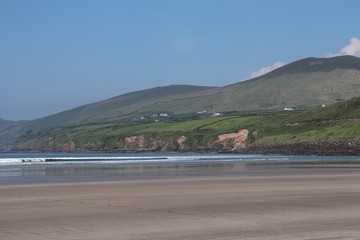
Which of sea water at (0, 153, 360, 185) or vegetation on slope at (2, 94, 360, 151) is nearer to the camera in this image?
sea water at (0, 153, 360, 185)

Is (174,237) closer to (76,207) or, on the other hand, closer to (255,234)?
(255,234)

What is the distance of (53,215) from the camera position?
23.7 meters

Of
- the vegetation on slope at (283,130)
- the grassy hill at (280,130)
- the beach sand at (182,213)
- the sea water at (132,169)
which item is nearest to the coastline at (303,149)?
the grassy hill at (280,130)

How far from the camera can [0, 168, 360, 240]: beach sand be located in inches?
771

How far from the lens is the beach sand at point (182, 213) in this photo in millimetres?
19578

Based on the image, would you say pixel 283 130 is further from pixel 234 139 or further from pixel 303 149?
pixel 303 149

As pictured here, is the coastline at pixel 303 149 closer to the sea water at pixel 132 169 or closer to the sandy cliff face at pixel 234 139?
the sandy cliff face at pixel 234 139

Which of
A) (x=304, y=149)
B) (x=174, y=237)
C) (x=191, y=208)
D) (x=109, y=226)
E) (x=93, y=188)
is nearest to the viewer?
(x=174, y=237)

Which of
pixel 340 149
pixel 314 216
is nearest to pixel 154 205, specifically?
pixel 314 216

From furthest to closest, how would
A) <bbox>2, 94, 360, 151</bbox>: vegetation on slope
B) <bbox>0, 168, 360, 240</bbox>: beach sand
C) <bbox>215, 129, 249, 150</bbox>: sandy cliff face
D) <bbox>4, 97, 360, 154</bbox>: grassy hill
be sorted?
<bbox>215, 129, 249, 150</bbox>: sandy cliff face, <bbox>4, 97, 360, 154</bbox>: grassy hill, <bbox>2, 94, 360, 151</bbox>: vegetation on slope, <bbox>0, 168, 360, 240</bbox>: beach sand

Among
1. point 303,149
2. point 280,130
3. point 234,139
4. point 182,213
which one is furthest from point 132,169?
point 234,139

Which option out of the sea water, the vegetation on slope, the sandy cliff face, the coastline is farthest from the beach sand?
the sandy cliff face

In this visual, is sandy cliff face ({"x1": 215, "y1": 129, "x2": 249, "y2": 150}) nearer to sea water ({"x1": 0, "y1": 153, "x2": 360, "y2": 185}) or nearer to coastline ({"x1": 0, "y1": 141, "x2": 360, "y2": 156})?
coastline ({"x1": 0, "y1": 141, "x2": 360, "y2": 156})

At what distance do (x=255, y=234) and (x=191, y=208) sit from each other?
273 inches
